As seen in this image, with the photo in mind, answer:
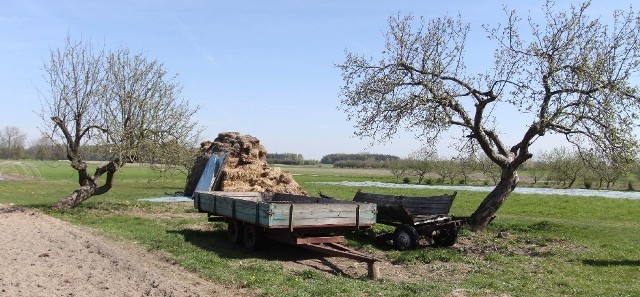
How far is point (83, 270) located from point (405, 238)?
7.59 m

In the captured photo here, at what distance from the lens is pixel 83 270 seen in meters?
10.8

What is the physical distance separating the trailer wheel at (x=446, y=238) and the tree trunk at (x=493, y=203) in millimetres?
2945

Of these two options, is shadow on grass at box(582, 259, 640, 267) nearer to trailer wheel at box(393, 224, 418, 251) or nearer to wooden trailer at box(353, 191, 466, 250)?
wooden trailer at box(353, 191, 466, 250)

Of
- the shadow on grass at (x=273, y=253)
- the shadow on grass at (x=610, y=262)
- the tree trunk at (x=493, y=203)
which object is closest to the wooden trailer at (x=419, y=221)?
the shadow on grass at (x=273, y=253)

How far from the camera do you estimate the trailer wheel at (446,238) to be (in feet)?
51.0

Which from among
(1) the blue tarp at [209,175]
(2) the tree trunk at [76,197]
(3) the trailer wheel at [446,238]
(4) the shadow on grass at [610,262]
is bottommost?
(4) the shadow on grass at [610,262]

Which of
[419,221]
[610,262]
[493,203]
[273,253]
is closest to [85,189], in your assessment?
[273,253]

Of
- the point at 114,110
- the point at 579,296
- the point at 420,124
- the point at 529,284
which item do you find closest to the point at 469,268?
the point at 529,284

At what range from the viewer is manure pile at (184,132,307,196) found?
91.8 ft

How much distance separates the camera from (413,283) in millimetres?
10492

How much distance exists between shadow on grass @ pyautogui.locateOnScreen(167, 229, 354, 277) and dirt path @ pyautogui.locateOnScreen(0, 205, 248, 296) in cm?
160

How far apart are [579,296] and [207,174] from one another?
23.2 meters

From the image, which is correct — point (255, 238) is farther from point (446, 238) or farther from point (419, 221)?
point (446, 238)

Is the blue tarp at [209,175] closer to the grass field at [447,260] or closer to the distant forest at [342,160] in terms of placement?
the grass field at [447,260]
